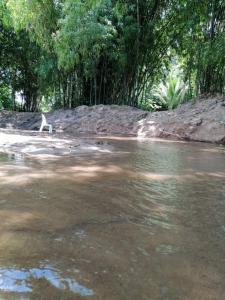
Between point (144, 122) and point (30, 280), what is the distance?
8221 mm

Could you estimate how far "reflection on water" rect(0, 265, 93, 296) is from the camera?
1228 mm

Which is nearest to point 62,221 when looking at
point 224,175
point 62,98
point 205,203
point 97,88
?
point 205,203

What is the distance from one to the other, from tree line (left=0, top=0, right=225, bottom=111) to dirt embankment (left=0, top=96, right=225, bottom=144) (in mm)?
1272

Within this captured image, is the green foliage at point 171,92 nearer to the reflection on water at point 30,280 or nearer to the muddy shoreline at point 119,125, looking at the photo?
the muddy shoreline at point 119,125

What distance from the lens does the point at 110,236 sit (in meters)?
1.76

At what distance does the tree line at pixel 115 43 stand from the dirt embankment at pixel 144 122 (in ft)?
4.17

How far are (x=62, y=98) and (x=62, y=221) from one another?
1204cm

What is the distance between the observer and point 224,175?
141 inches

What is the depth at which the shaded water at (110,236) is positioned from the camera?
4.17ft

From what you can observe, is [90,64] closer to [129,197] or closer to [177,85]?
[177,85]

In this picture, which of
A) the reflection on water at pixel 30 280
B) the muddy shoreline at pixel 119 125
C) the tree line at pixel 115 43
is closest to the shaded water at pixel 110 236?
the reflection on water at pixel 30 280

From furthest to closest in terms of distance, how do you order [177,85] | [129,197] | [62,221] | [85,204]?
[177,85] → [129,197] → [85,204] → [62,221]

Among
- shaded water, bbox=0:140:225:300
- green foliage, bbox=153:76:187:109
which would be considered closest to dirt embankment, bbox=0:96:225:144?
shaded water, bbox=0:140:225:300

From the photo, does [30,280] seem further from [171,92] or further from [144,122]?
[171,92]
